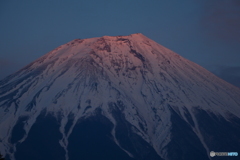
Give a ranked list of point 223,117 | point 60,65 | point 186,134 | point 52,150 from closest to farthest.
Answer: point 52,150
point 186,134
point 223,117
point 60,65

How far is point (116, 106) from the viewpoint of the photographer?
8000 centimetres

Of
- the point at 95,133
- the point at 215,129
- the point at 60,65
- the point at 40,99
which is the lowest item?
the point at 215,129

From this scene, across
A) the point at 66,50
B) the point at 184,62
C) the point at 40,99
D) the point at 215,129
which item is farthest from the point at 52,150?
the point at 184,62

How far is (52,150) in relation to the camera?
70.1 m

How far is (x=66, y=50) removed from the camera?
96.3 meters

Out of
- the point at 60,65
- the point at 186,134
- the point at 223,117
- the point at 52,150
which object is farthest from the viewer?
the point at 60,65

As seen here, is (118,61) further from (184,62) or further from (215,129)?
(215,129)

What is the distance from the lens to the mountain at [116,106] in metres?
71.6

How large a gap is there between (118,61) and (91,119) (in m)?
18.3

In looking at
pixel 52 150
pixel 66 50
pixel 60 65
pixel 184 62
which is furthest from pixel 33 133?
pixel 184 62

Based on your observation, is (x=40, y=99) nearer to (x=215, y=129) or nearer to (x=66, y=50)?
(x=66, y=50)

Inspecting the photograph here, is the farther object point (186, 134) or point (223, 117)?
point (223, 117)

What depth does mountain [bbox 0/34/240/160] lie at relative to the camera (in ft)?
235

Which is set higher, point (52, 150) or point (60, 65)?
point (60, 65)
